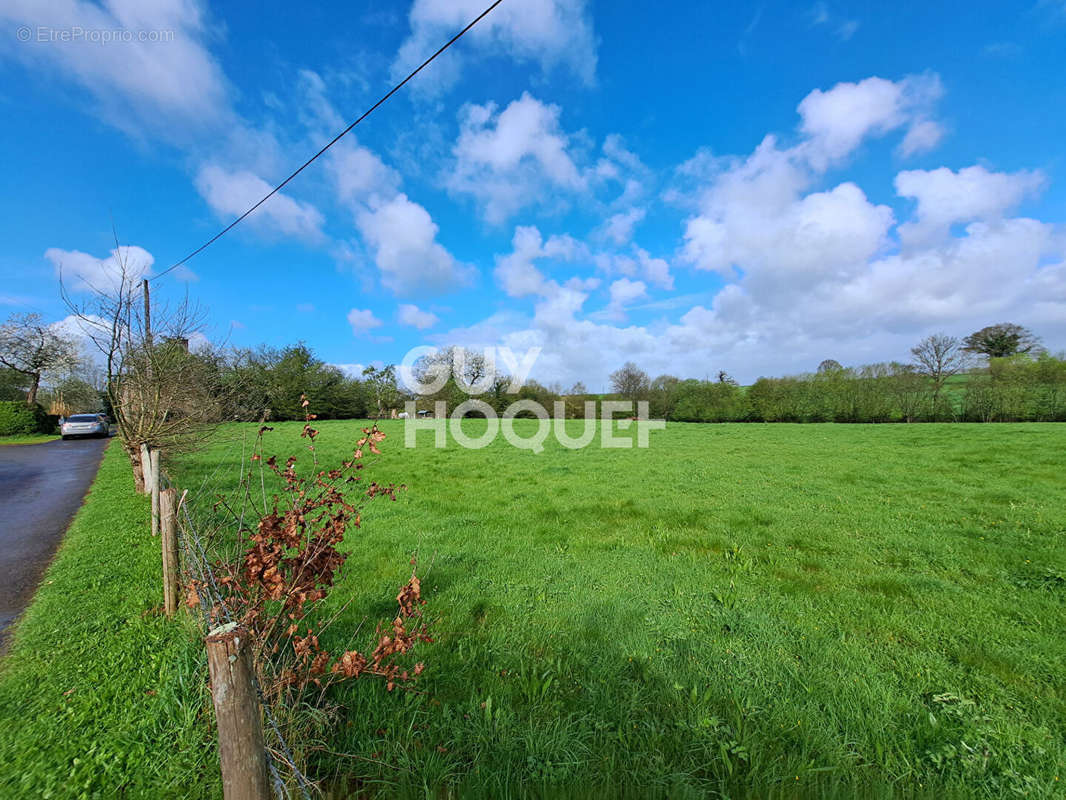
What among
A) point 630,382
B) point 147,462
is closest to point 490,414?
point 630,382

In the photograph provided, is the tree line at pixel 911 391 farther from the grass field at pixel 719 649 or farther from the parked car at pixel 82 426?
the parked car at pixel 82 426

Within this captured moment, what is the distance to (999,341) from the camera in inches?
1494

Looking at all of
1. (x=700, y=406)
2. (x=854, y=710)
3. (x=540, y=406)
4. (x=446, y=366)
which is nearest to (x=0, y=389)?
(x=446, y=366)

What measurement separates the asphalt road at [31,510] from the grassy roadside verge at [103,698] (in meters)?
0.27

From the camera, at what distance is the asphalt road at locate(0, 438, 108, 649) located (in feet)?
14.4

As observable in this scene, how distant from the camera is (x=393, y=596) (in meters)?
4.16

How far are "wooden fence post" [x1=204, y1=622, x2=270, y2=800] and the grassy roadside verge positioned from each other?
108 cm

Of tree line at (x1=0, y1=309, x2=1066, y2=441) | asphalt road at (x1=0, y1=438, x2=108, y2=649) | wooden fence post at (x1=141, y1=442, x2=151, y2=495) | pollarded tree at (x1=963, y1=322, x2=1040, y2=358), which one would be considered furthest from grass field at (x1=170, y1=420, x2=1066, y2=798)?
pollarded tree at (x1=963, y1=322, x2=1040, y2=358)

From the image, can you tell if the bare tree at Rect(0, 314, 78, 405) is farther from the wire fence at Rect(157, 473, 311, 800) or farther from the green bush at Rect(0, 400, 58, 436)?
the wire fence at Rect(157, 473, 311, 800)

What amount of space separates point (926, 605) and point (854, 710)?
2.19m

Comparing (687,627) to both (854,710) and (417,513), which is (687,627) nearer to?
(854,710)

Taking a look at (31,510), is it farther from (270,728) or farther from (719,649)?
(719,649)

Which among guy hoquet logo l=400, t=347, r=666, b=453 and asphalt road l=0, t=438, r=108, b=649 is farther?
guy hoquet logo l=400, t=347, r=666, b=453

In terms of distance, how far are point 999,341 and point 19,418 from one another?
7321 cm
